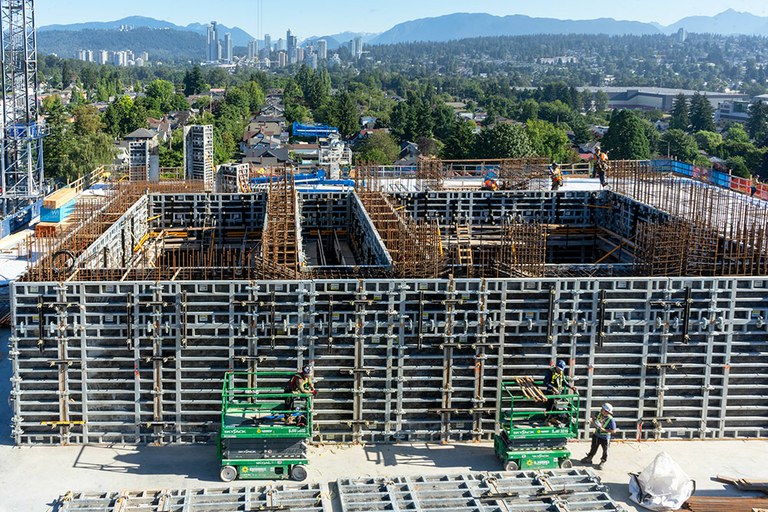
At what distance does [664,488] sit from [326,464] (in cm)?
582

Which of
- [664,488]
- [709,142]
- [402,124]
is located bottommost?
[664,488]

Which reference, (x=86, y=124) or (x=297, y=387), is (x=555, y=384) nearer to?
(x=297, y=387)

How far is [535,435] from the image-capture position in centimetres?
1608

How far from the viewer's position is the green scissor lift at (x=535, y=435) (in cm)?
1606

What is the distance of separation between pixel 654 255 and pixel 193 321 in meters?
10.2

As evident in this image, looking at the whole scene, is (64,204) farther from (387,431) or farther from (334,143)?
(387,431)

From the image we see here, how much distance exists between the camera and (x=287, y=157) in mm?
89812

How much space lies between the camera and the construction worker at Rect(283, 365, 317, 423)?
16.0 meters

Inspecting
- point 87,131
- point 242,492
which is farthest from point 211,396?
point 87,131

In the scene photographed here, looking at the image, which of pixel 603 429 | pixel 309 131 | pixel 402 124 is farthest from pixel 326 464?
pixel 309 131

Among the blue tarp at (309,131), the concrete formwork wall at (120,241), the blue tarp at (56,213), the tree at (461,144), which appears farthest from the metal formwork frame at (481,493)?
the blue tarp at (309,131)

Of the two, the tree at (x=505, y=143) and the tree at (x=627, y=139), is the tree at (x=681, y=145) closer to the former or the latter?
the tree at (x=627, y=139)

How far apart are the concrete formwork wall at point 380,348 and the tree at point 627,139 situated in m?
73.3

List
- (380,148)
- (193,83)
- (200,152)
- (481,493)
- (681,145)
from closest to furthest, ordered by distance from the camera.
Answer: (481,493)
(200,152)
(380,148)
(681,145)
(193,83)
